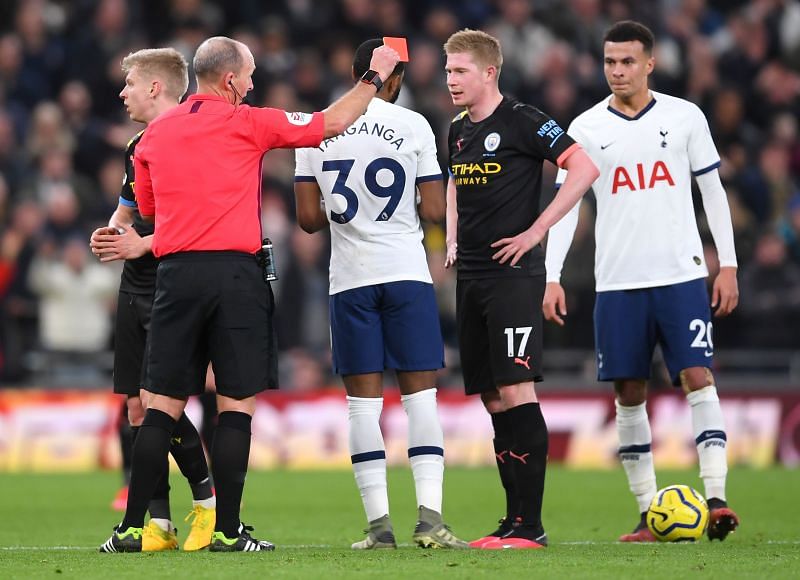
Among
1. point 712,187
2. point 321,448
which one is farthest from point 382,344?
point 321,448

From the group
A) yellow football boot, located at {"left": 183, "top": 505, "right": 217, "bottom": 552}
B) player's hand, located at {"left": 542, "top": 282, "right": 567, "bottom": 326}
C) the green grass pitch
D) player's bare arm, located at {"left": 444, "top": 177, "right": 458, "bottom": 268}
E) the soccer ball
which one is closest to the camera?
the green grass pitch

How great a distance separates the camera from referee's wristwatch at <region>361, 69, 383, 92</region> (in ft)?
23.6

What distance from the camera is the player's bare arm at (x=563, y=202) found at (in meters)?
7.39

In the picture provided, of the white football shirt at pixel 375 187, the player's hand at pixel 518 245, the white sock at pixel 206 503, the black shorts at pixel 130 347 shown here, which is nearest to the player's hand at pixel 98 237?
the black shorts at pixel 130 347

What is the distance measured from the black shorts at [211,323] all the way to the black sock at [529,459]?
136 cm

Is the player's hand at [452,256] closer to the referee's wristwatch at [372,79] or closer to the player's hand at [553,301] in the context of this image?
the player's hand at [553,301]

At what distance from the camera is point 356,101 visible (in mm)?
7074

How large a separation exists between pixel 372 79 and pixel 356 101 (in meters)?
0.19

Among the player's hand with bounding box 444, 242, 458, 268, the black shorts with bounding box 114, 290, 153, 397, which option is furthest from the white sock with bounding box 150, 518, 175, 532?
the player's hand with bounding box 444, 242, 458, 268

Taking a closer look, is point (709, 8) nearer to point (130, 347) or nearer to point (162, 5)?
point (162, 5)

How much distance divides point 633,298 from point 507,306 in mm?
1143

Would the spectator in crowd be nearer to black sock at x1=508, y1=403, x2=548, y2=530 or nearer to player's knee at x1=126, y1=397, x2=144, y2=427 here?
black sock at x1=508, y1=403, x2=548, y2=530

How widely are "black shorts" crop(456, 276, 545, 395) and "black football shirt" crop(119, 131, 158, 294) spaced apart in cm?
164

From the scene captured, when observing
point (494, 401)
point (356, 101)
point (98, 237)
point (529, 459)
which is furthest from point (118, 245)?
point (529, 459)
